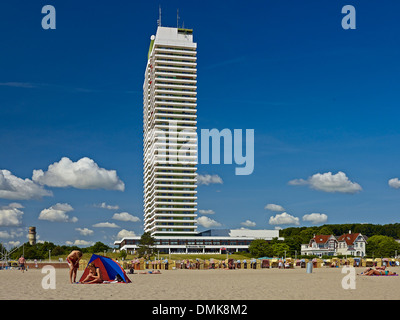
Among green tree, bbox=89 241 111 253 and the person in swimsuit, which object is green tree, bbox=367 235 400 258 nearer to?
green tree, bbox=89 241 111 253

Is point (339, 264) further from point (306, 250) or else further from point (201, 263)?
point (306, 250)

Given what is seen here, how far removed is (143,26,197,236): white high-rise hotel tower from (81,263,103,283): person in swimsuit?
421 feet

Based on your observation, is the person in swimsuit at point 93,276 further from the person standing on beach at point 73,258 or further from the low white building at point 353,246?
the low white building at point 353,246

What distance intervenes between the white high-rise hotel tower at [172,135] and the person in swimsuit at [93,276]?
12818 centimetres

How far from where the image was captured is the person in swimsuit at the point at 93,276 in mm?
23828

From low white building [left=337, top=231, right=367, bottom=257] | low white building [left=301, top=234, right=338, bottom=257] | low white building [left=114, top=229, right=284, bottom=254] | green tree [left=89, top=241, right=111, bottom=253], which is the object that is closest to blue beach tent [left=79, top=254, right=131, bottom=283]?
Answer: low white building [left=301, top=234, right=338, bottom=257]

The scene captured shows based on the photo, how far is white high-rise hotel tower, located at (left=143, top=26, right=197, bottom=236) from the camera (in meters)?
155

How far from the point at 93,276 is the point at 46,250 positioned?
112 metres

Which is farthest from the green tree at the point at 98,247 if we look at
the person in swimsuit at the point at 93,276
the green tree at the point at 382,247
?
the person in swimsuit at the point at 93,276

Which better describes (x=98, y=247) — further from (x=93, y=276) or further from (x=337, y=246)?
(x=93, y=276)

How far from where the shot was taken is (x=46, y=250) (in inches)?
5084

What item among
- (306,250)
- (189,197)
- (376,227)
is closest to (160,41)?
(189,197)

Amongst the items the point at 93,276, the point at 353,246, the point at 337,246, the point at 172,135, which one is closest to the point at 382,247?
the point at 353,246
